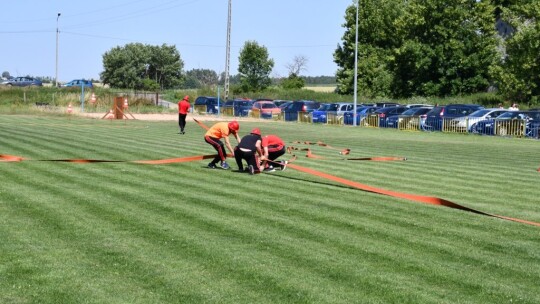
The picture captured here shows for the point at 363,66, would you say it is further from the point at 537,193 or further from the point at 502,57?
the point at 537,193

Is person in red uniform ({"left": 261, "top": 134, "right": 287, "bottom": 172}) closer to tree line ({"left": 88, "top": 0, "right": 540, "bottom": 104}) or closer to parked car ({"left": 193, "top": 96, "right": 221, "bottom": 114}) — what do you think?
tree line ({"left": 88, "top": 0, "right": 540, "bottom": 104})

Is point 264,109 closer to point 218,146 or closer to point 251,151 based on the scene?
point 218,146

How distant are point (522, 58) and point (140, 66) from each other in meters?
83.6

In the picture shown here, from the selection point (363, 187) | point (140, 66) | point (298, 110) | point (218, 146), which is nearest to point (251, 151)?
point (218, 146)

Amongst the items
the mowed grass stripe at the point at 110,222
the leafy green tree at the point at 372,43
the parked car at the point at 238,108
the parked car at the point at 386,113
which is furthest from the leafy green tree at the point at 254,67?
the mowed grass stripe at the point at 110,222

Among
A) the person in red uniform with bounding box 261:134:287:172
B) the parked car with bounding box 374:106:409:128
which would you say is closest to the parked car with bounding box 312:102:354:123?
the parked car with bounding box 374:106:409:128

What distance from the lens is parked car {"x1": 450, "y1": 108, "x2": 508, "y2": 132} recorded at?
42.8 metres

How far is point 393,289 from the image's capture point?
7848 mm

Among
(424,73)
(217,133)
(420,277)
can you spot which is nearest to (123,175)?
(217,133)

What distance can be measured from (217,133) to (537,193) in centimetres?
705

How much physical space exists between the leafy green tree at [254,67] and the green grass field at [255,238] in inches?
3153

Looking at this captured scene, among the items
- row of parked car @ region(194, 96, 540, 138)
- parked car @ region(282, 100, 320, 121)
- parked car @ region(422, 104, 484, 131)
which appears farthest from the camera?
parked car @ region(282, 100, 320, 121)

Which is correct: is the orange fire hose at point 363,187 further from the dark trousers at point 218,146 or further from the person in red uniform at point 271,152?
the dark trousers at point 218,146

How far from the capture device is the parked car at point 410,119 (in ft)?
153
